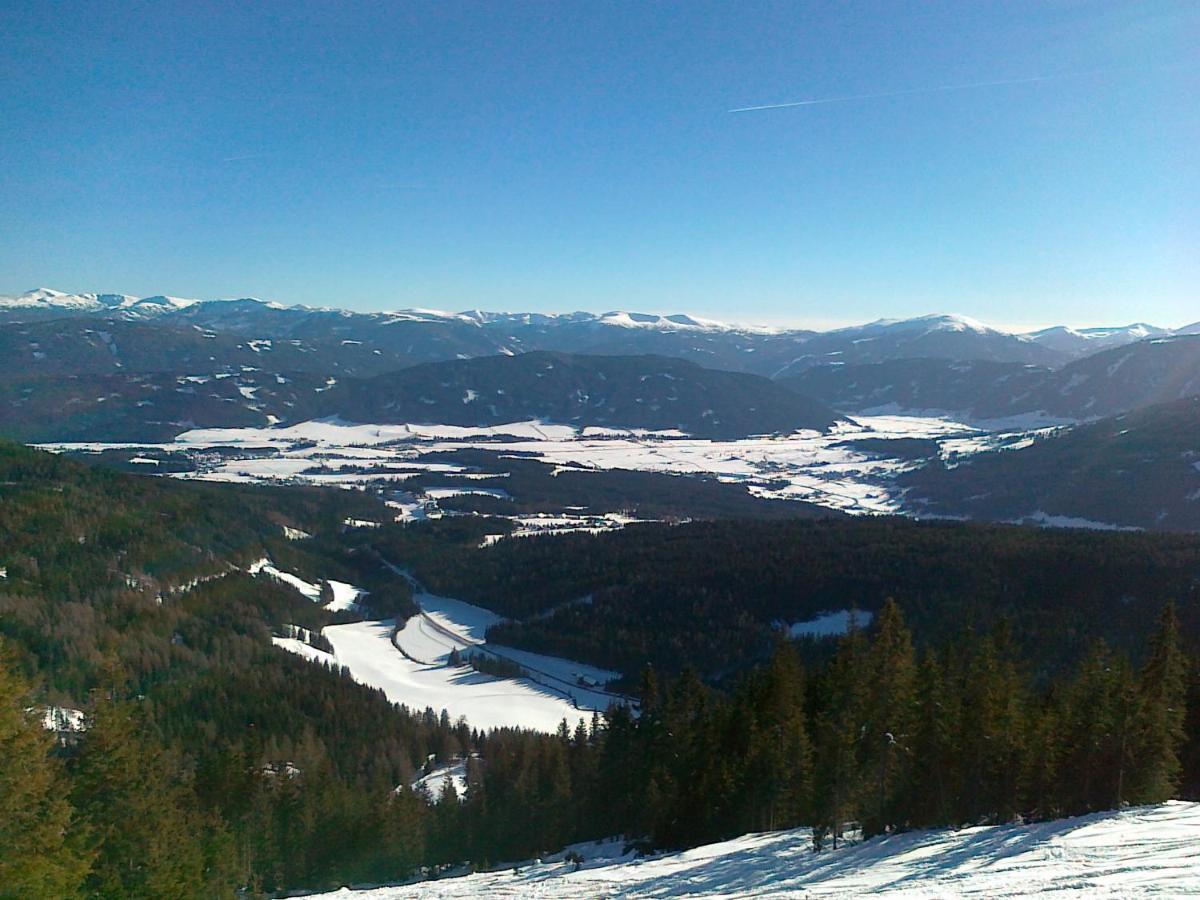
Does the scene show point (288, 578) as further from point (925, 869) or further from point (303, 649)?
point (925, 869)

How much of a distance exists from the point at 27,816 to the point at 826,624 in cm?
10599

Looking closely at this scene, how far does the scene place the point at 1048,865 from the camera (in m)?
21.9

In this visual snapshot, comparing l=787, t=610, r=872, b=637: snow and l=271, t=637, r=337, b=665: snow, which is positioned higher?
l=787, t=610, r=872, b=637: snow

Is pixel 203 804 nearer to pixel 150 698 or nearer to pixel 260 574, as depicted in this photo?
pixel 150 698

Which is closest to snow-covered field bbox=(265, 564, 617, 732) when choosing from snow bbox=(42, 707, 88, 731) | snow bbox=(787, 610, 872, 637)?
snow bbox=(787, 610, 872, 637)

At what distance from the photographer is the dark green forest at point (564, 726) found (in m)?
30.8

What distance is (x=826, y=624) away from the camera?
11375 cm

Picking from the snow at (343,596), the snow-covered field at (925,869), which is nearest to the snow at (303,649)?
the snow at (343,596)

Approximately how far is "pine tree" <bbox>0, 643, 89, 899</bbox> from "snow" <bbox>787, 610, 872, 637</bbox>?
9951cm

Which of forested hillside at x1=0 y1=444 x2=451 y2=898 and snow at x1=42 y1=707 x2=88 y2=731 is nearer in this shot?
forested hillside at x1=0 y1=444 x2=451 y2=898

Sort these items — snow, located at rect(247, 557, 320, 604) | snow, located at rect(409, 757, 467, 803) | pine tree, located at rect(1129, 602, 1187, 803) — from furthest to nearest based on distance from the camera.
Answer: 1. snow, located at rect(247, 557, 320, 604)
2. snow, located at rect(409, 757, 467, 803)
3. pine tree, located at rect(1129, 602, 1187, 803)

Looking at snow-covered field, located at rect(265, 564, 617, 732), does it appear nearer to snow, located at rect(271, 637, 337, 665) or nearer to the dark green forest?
snow, located at rect(271, 637, 337, 665)

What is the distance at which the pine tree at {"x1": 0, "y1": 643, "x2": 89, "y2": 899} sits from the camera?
18.8 meters

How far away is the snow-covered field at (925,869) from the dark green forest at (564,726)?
12.4 ft
